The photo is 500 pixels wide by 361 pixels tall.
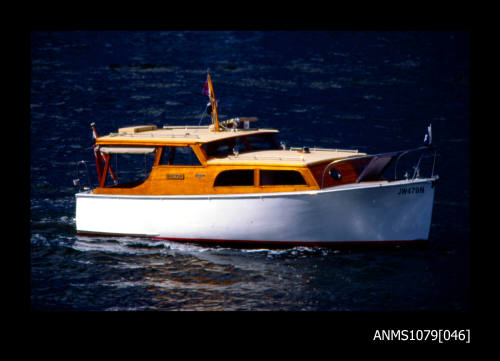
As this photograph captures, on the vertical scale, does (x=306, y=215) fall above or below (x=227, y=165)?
below

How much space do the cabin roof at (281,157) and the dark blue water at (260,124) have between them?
235cm

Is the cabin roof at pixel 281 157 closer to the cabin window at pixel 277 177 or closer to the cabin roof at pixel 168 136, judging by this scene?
the cabin window at pixel 277 177

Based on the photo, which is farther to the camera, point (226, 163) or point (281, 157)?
point (281, 157)

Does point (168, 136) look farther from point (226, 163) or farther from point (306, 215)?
point (306, 215)

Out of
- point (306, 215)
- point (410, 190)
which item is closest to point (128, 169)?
point (306, 215)

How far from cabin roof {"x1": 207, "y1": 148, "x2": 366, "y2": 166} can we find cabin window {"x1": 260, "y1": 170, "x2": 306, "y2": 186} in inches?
11.1

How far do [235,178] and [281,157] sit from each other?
135 cm

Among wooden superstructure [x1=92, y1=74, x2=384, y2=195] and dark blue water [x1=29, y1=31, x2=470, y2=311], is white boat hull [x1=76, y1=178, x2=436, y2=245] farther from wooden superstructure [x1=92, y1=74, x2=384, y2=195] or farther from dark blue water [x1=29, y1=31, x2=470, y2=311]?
dark blue water [x1=29, y1=31, x2=470, y2=311]

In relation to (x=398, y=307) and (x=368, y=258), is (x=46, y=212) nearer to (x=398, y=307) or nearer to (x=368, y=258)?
(x=368, y=258)

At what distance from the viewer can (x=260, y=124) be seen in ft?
106

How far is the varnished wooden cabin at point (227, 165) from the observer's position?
17.6m

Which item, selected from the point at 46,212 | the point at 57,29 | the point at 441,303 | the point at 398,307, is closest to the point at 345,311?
the point at 398,307

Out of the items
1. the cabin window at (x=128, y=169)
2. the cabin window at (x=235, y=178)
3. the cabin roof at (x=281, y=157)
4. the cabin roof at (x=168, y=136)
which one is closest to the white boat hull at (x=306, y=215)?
the cabin window at (x=235, y=178)

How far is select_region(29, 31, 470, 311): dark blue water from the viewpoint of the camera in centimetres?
1611
